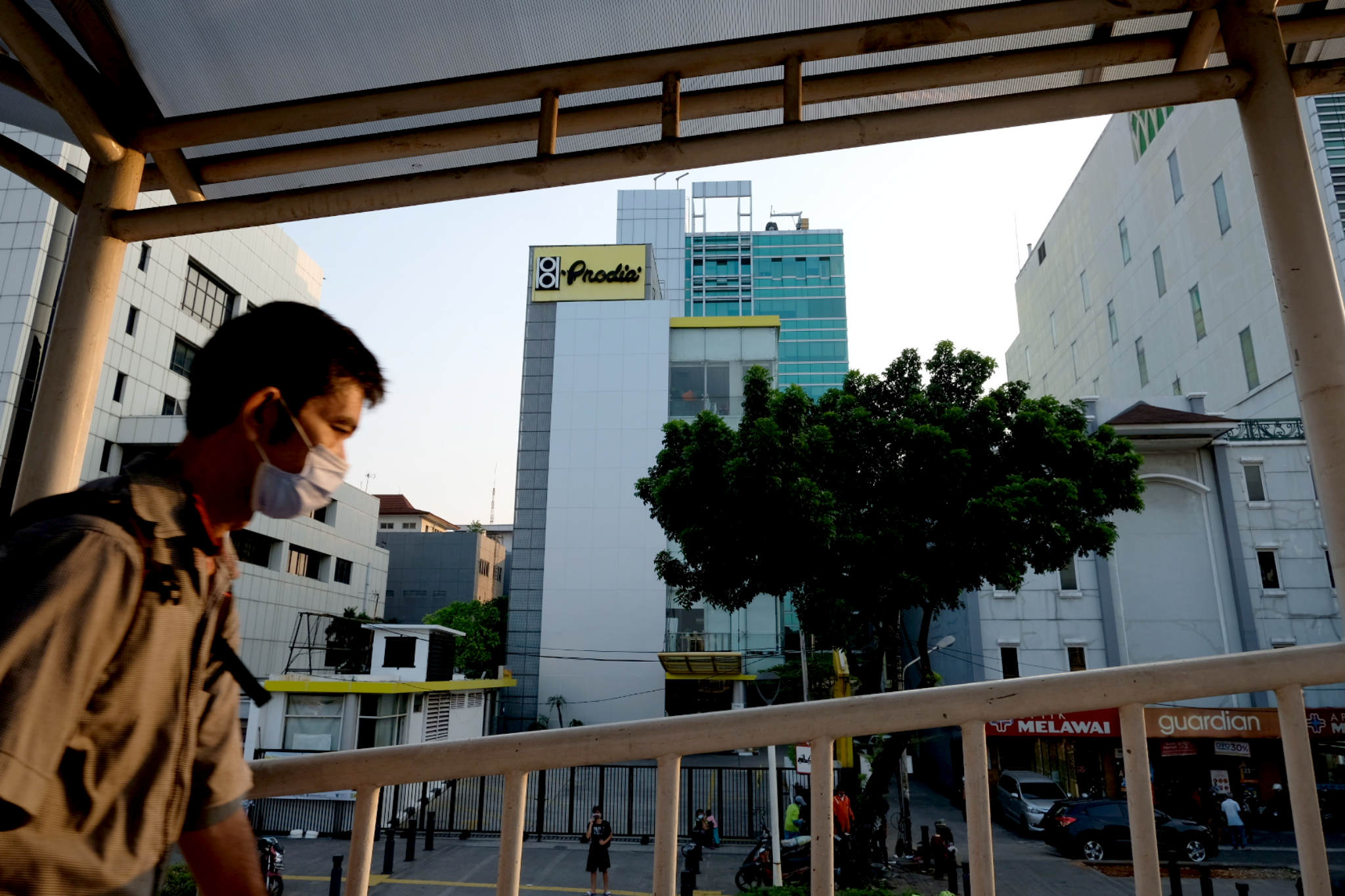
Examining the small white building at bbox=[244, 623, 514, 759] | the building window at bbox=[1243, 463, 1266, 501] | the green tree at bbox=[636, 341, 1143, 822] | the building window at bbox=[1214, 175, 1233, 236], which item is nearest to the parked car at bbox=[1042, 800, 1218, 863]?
the green tree at bbox=[636, 341, 1143, 822]

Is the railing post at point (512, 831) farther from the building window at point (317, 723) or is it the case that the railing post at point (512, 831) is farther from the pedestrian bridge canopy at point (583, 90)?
the building window at point (317, 723)

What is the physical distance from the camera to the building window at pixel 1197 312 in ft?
94.3

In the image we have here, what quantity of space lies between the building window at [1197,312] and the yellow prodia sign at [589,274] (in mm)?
21179

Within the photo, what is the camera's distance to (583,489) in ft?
114

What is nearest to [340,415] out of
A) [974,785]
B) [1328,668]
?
[974,785]

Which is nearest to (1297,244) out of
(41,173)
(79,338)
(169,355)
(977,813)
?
(977,813)

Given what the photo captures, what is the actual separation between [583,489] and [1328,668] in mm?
33527

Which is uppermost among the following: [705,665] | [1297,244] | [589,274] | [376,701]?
[589,274]

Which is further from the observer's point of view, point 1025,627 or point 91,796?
point 1025,627

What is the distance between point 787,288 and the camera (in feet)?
231

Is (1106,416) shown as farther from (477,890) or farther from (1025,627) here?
(477,890)

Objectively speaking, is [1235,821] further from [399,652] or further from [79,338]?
[399,652]

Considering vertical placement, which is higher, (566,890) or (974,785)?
(974,785)

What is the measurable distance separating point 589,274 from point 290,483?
3730cm
